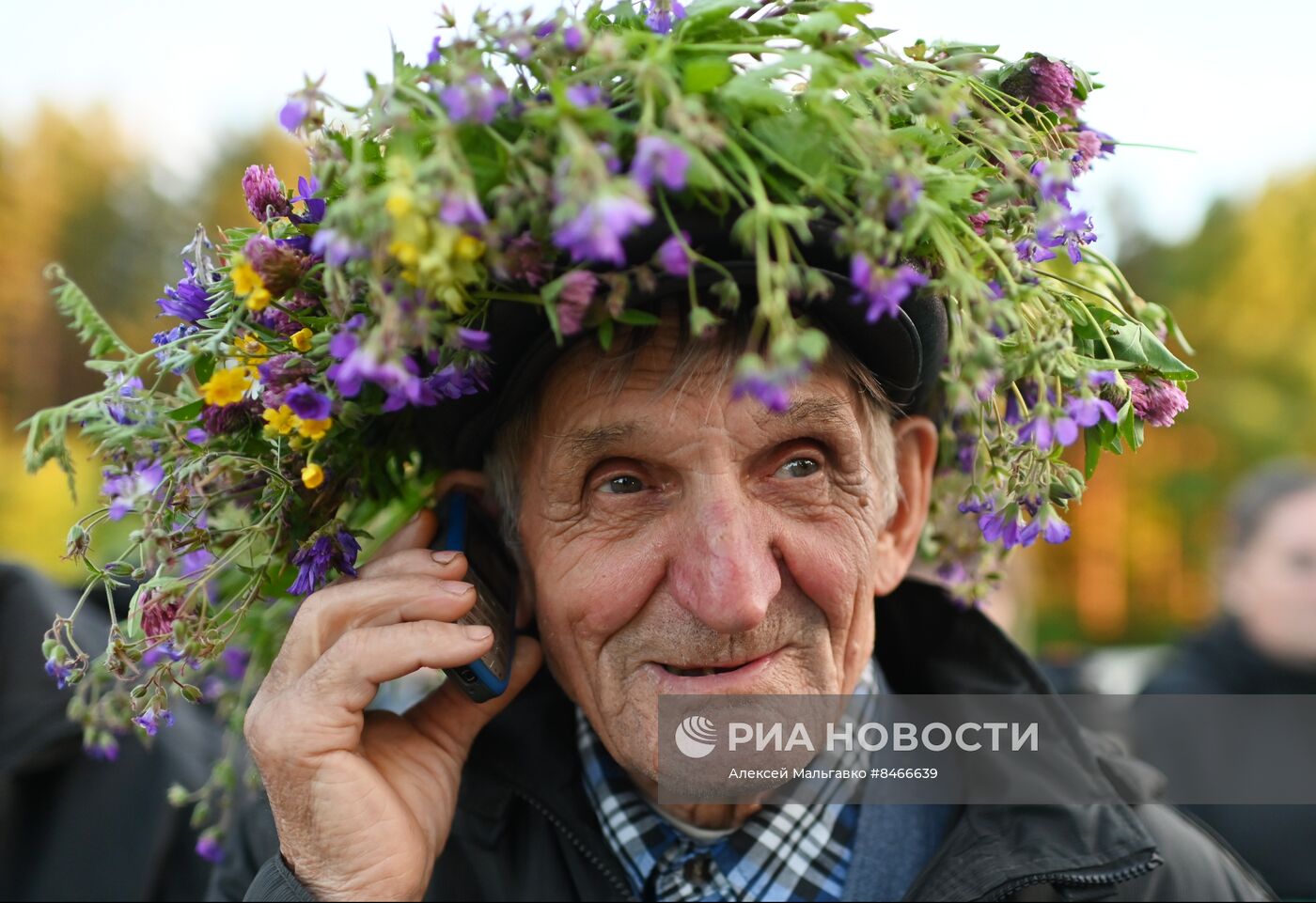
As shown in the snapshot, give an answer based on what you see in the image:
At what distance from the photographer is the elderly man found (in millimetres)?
2053

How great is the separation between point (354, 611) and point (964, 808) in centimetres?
145

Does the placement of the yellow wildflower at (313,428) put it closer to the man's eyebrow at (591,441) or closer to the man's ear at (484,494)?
the man's eyebrow at (591,441)

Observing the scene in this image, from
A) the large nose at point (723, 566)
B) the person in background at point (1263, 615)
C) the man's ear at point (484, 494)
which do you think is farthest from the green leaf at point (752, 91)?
the person in background at point (1263, 615)

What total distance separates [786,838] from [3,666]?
234cm

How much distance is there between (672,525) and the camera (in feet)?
6.89

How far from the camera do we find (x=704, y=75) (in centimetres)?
154

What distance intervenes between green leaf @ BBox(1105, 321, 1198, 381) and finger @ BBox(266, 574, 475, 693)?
1311 mm

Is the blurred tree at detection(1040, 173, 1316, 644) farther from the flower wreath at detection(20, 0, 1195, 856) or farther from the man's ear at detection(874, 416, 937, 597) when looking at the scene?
the flower wreath at detection(20, 0, 1195, 856)

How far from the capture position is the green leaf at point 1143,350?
190 cm

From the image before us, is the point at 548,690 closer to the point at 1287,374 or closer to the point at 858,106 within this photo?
the point at 858,106

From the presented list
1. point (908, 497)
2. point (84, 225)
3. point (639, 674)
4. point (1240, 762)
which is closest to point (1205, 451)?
point (1240, 762)

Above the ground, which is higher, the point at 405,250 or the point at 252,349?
the point at 405,250

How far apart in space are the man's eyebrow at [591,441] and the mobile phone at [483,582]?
1.07 feet

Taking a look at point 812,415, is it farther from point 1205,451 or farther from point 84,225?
point 84,225
